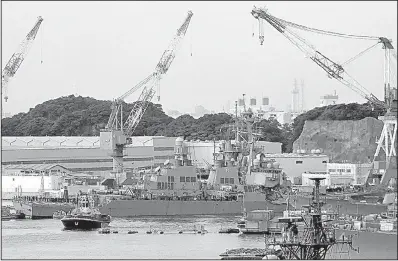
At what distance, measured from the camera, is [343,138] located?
255 feet

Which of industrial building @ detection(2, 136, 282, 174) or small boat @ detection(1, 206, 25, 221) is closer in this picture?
small boat @ detection(1, 206, 25, 221)

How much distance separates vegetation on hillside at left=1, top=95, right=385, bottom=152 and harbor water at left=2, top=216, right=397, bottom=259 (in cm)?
3867

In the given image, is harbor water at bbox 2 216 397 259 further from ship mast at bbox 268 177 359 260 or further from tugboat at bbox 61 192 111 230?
ship mast at bbox 268 177 359 260

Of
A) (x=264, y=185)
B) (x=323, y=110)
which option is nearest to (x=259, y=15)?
(x=264, y=185)

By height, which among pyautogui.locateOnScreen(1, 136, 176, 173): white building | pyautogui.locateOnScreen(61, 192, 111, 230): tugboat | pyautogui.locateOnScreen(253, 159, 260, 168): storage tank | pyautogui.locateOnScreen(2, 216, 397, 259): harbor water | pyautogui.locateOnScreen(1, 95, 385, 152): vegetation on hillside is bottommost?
pyautogui.locateOnScreen(2, 216, 397, 259): harbor water

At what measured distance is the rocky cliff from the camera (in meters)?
75.0

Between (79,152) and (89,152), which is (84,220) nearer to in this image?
(79,152)

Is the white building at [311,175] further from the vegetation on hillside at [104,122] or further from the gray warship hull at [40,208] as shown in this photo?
the vegetation on hillside at [104,122]

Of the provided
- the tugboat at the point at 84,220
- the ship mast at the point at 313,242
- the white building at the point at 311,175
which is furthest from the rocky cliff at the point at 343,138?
the ship mast at the point at 313,242

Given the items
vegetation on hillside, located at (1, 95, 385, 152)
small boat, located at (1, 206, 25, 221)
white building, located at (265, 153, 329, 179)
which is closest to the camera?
Answer: small boat, located at (1, 206, 25, 221)

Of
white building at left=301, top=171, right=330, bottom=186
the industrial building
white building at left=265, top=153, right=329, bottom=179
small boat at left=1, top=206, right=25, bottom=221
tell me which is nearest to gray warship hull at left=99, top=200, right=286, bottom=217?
small boat at left=1, top=206, right=25, bottom=221

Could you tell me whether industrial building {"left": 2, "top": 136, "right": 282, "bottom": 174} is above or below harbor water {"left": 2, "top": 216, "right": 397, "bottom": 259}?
above

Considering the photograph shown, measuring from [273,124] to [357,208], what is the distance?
56.3 metres

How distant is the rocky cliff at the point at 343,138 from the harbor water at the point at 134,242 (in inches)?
1067
